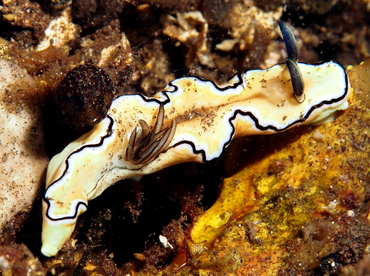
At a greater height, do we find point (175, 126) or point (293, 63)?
point (293, 63)

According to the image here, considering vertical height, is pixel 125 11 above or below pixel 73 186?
above

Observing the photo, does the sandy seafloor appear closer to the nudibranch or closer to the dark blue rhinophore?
the nudibranch

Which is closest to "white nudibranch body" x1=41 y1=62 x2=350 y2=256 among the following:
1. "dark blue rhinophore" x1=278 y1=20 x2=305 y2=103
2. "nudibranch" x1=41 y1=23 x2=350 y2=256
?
"nudibranch" x1=41 y1=23 x2=350 y2=256

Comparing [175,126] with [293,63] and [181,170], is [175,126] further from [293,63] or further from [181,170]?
[293,63]

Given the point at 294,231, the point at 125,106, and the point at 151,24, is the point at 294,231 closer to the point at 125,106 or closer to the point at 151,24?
the point at 125,106

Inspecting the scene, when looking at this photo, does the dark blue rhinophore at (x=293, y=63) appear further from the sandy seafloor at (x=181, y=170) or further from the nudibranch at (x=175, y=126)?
the sandy seafloor at (x=181, y=170)

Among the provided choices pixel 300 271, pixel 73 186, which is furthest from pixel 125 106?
pixel 300 271

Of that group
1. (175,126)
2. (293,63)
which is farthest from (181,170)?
(293,63)
